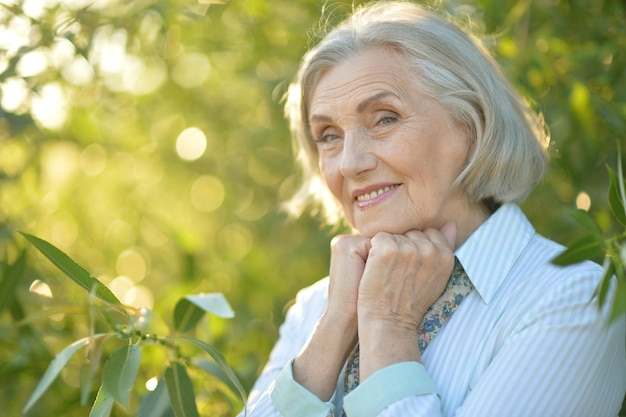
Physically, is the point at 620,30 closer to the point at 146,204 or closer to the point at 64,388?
the point at 64,388

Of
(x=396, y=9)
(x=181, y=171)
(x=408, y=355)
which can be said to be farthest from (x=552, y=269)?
(x=181, y=171)

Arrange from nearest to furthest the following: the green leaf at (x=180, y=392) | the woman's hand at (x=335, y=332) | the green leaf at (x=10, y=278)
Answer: the green leaf at (x=180, y=392) → the woman's hand at (x=335, y=332) → the green leaf at (x=10, y=278)

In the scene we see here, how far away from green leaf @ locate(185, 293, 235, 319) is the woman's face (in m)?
0.42

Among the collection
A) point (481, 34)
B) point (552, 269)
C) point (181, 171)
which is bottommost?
point (181, 171)

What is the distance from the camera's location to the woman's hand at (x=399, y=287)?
1741 mm

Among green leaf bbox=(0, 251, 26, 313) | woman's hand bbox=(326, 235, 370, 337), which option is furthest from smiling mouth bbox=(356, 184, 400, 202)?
green leaf bbox=(0, 251, 26, 313)

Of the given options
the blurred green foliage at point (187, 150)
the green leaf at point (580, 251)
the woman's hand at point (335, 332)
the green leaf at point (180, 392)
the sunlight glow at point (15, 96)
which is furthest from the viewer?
the blurred green foliage at point (187, 150)

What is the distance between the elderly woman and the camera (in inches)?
61.5

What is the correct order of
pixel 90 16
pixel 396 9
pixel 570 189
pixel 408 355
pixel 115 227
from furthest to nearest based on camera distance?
pixel 115 227 < pixel 570 189 < pixel 90 16 < pixel 396 9 < pixel 408 355

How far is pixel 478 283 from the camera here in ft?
5.93

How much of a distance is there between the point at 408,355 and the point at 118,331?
65 cm

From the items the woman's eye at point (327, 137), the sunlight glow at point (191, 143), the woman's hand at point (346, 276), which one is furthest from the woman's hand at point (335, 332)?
the sunlight glow at point (191, 143)

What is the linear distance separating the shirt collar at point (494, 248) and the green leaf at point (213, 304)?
1.89 feet

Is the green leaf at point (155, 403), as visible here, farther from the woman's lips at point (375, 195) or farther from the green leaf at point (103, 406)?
the woman's lips at point (375, 195)
